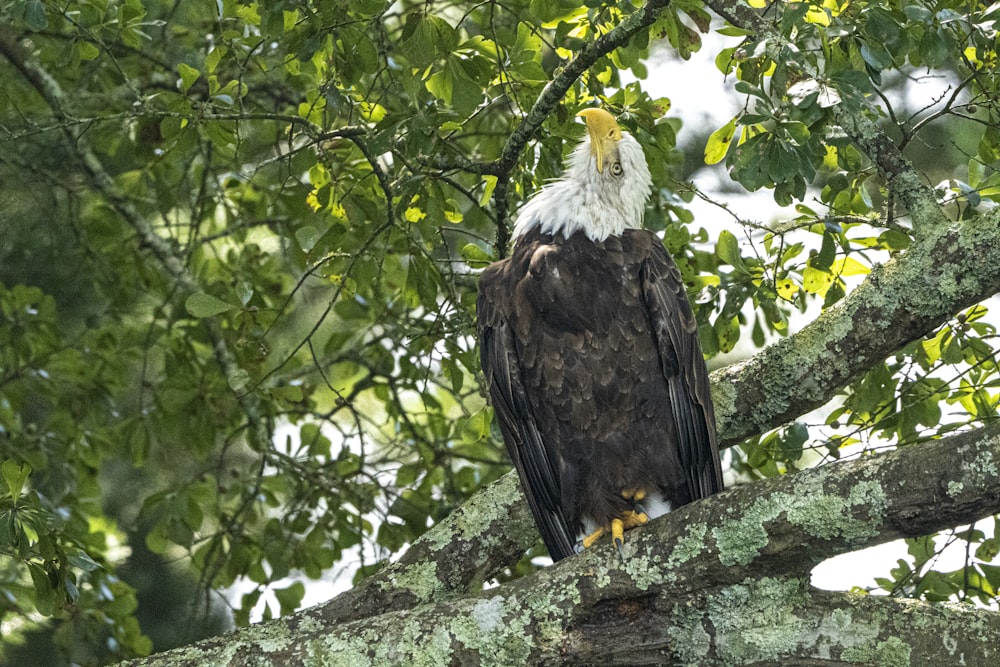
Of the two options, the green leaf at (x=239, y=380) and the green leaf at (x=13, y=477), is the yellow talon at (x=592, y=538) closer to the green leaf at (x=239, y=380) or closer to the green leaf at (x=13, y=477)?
the green leaf at (x=239, y=380)

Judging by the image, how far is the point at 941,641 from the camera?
2.55 m

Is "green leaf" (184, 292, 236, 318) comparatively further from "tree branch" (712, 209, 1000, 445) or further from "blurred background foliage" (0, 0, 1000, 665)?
"tree branch" (712, 209, 1000, 445)

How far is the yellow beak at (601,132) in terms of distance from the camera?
4.06 metres

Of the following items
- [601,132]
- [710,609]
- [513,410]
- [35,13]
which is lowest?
[710,609]

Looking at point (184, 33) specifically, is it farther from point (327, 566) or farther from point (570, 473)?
point (570, 473)

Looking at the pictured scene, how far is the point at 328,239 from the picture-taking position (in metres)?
3.92

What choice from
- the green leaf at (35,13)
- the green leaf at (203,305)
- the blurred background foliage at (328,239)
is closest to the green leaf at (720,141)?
the blurred background foliage at (328,239)

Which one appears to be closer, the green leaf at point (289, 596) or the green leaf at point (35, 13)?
the green leaf at point (35, 13)

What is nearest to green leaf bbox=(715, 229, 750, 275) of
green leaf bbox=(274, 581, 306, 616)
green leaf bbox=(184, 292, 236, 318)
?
green leaf bbox=(184, 292, 236, 318)

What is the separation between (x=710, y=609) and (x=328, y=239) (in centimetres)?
189

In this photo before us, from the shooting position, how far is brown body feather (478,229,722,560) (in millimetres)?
3754

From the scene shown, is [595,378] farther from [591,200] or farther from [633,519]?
[591,200]

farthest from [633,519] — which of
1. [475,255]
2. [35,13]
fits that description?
[35,13]

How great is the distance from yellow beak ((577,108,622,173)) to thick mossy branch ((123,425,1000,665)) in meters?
1.70
